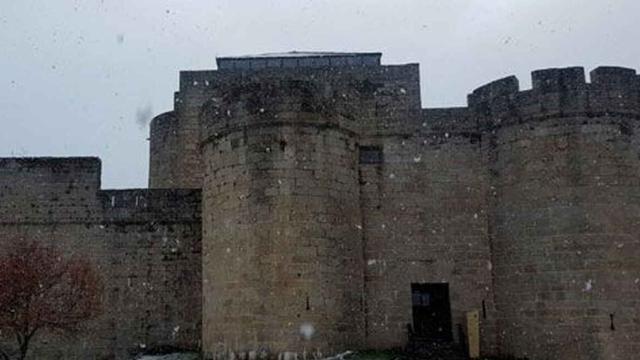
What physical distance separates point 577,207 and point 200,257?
1014cm

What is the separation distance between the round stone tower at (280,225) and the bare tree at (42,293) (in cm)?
388

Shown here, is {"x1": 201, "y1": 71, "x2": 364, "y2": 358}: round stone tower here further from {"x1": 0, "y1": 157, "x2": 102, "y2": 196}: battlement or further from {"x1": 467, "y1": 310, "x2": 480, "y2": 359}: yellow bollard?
{"x1": 0, "y1": 157, "x2": 102, "y2": 196}: battlement

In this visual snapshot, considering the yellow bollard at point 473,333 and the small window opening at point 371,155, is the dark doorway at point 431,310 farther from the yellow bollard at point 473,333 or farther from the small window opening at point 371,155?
the small window opening at point 371,155

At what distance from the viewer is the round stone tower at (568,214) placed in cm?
1959

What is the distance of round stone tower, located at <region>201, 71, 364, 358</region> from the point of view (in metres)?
19.2

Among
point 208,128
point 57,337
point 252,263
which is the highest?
point 208,128

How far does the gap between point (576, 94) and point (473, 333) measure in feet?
21.1

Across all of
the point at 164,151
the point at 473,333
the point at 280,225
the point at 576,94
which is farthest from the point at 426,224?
the point at 164,151

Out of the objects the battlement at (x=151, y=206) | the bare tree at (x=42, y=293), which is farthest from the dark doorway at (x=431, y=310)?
the bare tree at (x=42, y=293)

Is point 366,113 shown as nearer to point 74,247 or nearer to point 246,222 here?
point 246,222

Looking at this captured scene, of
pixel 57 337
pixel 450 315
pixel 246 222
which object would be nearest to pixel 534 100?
pixel 450 315

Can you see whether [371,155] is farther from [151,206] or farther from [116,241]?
[116,241]

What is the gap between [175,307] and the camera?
23.0 metres

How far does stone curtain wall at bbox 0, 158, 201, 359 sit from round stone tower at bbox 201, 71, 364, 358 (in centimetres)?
250
